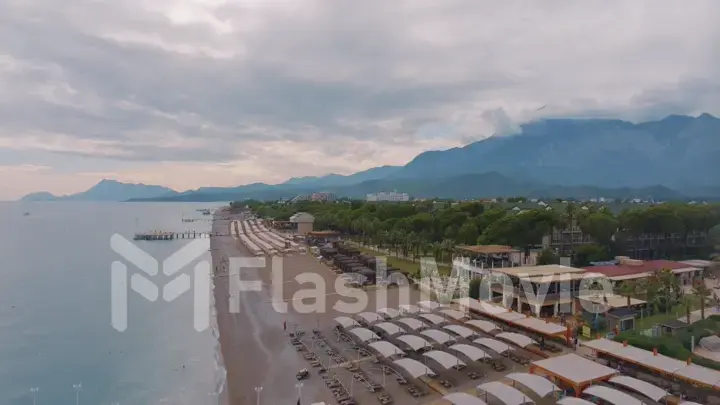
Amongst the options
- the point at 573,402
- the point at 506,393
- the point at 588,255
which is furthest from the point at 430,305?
the point at 588,255

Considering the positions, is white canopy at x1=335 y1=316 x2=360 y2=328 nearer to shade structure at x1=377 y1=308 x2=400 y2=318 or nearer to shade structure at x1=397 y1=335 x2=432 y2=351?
shade structure at x1=377 y1=308 x2=400 y2=318

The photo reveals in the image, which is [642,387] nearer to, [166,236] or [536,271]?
[536,271]

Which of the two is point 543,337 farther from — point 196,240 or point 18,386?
point 196,240

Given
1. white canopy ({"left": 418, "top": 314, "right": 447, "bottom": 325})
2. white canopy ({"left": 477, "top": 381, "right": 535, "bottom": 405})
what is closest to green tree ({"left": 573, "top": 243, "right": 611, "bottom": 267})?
white canopy ({"left": 418, "top": 314, "right": 447, "bottom": 325})

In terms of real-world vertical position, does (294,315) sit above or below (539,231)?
below

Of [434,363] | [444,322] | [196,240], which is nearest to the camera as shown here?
[434,363]

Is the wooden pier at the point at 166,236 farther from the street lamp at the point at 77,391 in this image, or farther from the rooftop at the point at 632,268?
the rooftop at the point at 632,268

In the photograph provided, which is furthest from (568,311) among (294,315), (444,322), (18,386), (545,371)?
(18,386)
